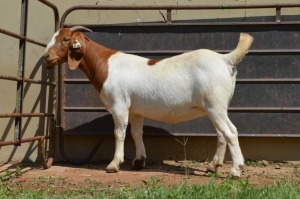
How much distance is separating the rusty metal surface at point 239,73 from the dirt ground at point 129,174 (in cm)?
40

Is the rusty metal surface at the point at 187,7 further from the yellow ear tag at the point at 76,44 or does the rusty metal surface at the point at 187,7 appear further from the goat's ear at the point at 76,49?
the yellow ear tag at the point at 76,44

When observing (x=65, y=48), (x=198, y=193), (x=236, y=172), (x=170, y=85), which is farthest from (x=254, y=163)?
(x=65, y=48)

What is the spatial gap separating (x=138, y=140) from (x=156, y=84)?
794 millimetres

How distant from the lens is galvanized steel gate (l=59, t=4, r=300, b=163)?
6.00 m

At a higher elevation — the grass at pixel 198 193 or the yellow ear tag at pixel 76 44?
the yellow ear tag at pixel 76 44

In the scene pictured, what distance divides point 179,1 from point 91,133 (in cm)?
207

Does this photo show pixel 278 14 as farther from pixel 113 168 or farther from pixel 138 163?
pixel 113 168

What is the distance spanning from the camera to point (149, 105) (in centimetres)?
551

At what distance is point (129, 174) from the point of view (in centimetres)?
548

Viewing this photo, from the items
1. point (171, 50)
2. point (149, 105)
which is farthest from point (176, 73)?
point (171, 50)

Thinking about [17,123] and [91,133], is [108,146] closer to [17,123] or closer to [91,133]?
[91,133]

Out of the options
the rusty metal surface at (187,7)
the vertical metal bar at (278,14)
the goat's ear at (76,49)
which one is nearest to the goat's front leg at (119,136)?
the goat's ear at (76,49)

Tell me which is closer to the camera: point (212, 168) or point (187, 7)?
point (212, 168)

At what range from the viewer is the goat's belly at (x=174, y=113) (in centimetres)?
539
